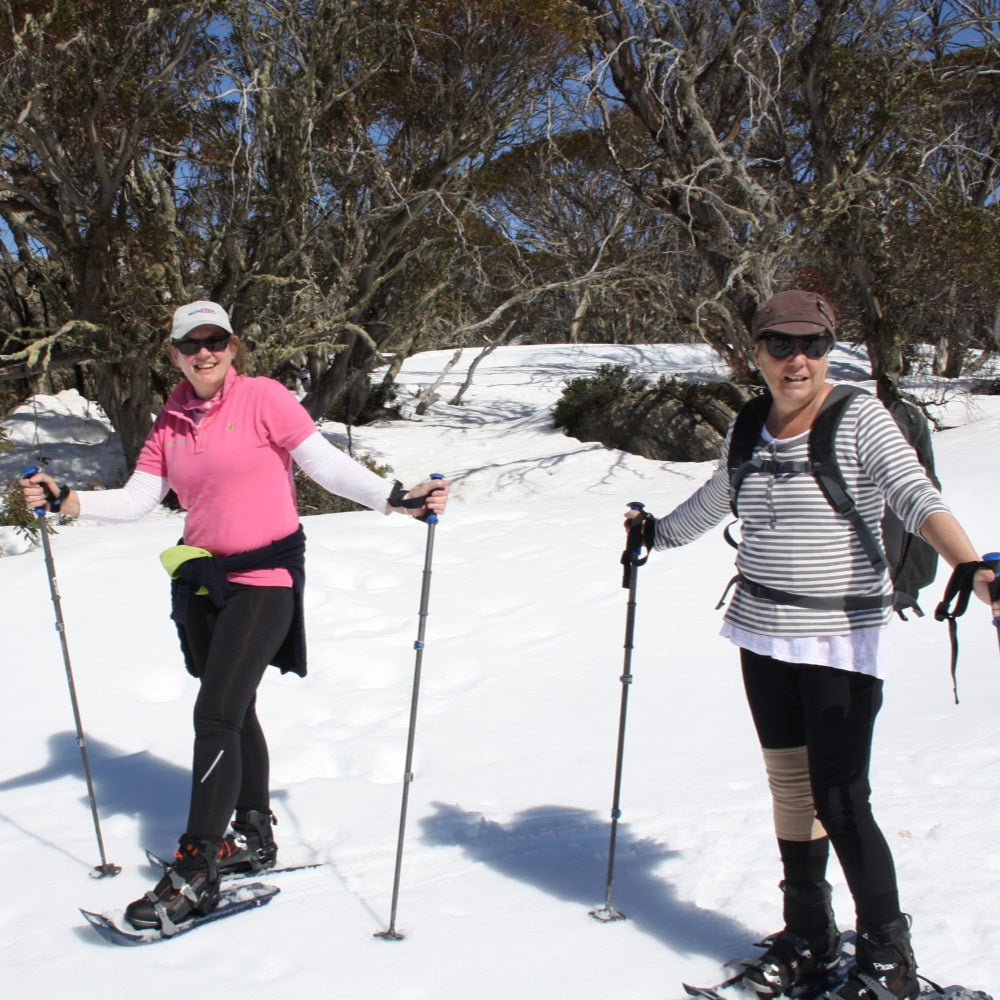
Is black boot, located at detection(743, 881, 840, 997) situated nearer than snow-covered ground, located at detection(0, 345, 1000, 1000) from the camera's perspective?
Yes

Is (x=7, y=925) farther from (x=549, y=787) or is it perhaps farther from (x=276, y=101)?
(x=276, y=101)

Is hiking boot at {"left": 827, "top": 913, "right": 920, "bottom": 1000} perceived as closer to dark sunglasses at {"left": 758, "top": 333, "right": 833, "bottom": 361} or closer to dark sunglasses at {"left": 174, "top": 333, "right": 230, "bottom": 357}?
dark sunglasses at {"left": 758, "top": 333, "right": 833, "bottom": 361}

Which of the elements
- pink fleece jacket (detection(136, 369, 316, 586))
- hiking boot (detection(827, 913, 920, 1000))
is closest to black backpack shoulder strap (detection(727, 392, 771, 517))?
hiking boot (detection(827, 913, 920, 1000))

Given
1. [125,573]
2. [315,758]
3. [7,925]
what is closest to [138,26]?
[125,573]

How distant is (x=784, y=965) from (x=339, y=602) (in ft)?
13.6

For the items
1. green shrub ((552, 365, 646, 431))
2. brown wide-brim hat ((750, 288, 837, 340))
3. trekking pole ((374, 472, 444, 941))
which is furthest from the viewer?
green shrub ((552, 365, 646, 431))

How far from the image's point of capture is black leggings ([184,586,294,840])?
3152 mm

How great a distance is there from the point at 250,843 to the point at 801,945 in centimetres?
178

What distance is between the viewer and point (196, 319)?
331cm

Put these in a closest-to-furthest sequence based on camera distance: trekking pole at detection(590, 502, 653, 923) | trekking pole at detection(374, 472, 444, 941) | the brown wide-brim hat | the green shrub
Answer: the brown wide-brim hat
trekking pole at detection(374, 472, 444, 941)
trekking pole at detection(590, 502, 653, 923)
the green shrub

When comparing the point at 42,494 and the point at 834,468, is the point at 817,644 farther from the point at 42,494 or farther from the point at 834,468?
the point at 42,494

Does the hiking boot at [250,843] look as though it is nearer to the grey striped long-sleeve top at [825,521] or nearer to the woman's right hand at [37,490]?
the woman's right hand at [37,490]

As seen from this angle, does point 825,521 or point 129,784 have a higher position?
point 825,521

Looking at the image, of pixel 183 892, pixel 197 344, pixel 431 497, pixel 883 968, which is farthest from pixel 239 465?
pixel 883 968
